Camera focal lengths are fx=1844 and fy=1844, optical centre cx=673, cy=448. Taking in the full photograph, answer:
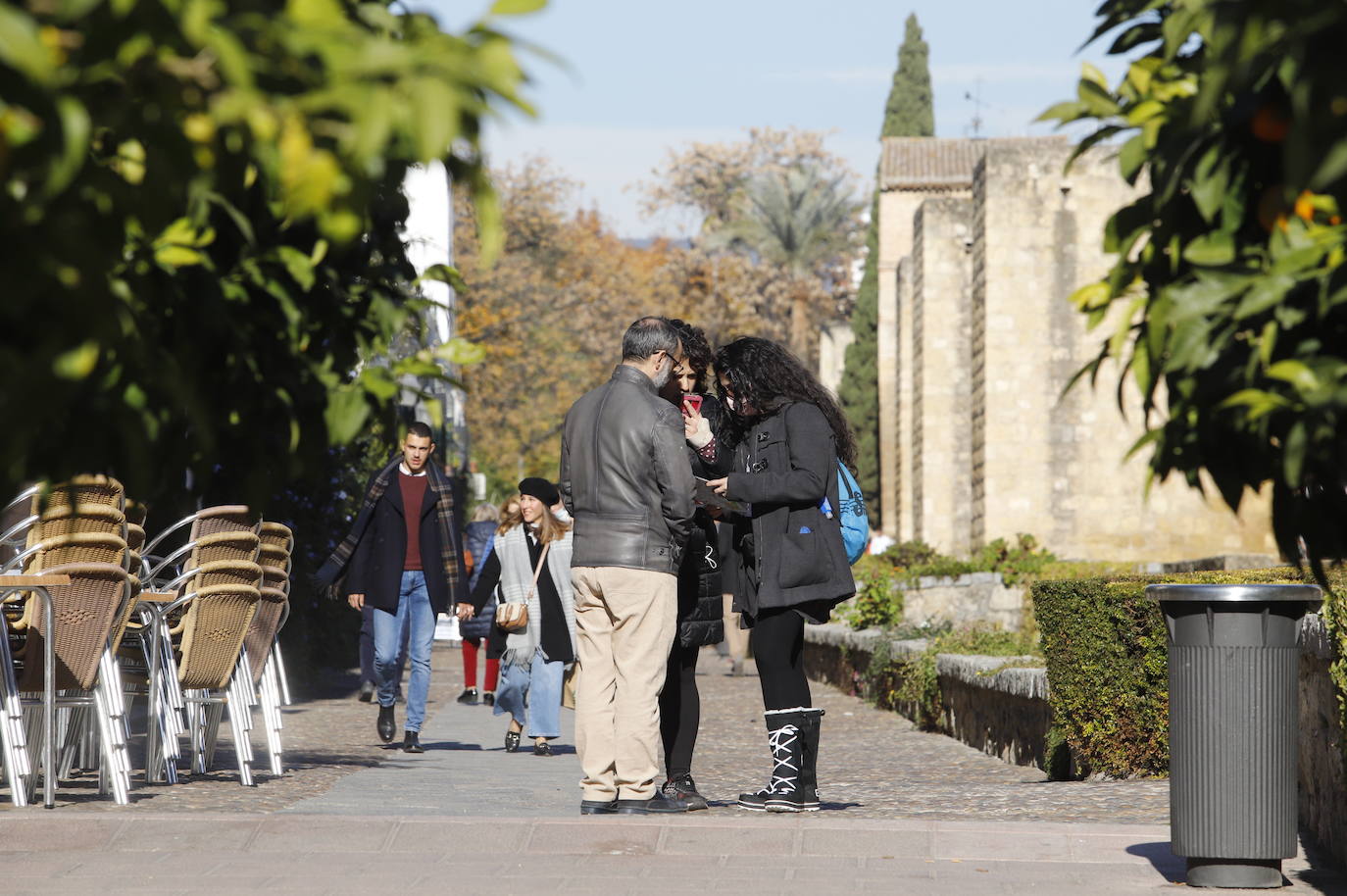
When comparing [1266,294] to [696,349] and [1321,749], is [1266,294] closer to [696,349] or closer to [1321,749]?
[1321,749]

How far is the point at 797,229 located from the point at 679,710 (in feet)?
180

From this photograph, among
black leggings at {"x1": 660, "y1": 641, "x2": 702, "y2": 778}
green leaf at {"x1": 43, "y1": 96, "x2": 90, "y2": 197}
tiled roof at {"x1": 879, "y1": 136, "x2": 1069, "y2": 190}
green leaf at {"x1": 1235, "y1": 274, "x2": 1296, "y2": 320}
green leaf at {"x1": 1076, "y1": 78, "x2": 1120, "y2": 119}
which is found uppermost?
tiled roof at {"x1": 879, "y1": 136, "x2": 1069, "y2": 190}

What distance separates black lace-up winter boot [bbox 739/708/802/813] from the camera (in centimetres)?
725

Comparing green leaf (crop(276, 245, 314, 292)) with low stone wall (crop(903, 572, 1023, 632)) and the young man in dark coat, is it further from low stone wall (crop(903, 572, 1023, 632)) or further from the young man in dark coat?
low stone wall (crop(903, 572, 1023, 632))

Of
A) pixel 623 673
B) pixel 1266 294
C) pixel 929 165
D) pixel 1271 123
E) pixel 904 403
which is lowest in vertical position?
pixel 623 673

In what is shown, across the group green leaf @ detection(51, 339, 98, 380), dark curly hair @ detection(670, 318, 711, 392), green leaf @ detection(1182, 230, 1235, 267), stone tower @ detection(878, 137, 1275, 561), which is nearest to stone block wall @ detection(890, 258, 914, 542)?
stone tower @ detection(878, 137, 1275, 561)

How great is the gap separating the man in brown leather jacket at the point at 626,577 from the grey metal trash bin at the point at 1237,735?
74.6 inches

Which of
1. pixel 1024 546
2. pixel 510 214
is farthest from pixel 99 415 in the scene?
pixel 510 214

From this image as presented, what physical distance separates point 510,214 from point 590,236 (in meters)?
17.2

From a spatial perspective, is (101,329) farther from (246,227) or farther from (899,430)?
(899,430)

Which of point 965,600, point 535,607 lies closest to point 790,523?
point 535,607

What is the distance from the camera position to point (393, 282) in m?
3.47

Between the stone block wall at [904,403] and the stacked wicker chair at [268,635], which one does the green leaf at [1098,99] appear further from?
the stone block wall at [904,403]

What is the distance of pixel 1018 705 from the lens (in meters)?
10.7
